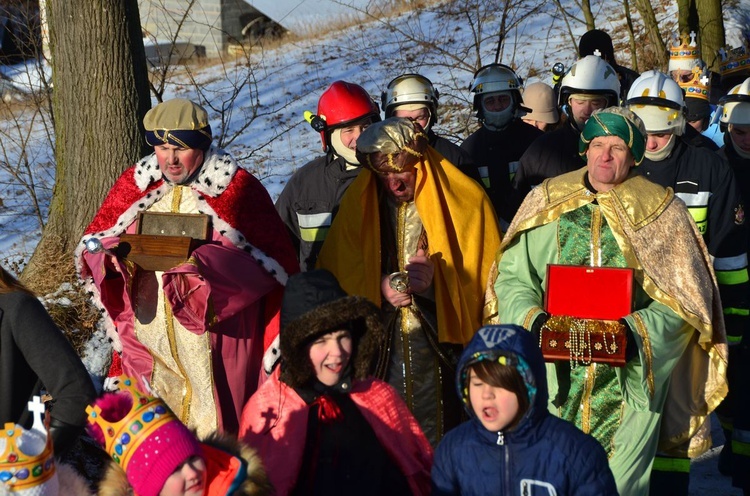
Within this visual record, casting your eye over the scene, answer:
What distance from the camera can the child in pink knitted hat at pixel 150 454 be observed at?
3.33 meters

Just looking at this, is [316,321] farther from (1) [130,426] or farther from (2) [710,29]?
(2) [710,29]

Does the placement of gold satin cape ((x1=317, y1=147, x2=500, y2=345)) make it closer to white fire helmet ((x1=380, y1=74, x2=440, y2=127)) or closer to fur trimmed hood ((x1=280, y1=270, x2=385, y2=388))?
fur trimmed hood ((x1=280, y1=270, x2=385, y2=388))

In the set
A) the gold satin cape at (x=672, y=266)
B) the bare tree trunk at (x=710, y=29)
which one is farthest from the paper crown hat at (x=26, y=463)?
the bare tree trunk at (x=710, y=29)

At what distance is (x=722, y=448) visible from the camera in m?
7.09

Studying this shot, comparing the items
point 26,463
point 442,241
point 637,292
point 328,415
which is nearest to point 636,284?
point 637,292

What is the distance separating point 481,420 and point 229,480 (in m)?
0.87

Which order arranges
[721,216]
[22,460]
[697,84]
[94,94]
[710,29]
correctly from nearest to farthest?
[22,460] → [721,216] → [94,94] → [697,84] → [710,29]

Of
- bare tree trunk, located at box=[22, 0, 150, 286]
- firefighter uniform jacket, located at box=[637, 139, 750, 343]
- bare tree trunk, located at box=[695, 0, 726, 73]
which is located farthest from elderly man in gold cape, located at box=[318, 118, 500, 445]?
bare tree trunk, located at box=[695, 0, 726, 73]

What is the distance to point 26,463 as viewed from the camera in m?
3.25

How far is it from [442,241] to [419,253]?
0.13 metres

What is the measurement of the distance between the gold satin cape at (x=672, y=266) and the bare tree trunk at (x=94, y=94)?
340 centimetres

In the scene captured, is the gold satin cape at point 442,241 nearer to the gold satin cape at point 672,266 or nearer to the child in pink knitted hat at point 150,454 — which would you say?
the gold satin cape at point 672,266

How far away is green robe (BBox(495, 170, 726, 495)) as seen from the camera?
4.94m

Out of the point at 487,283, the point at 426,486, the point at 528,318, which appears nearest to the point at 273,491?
the point at 426,486
